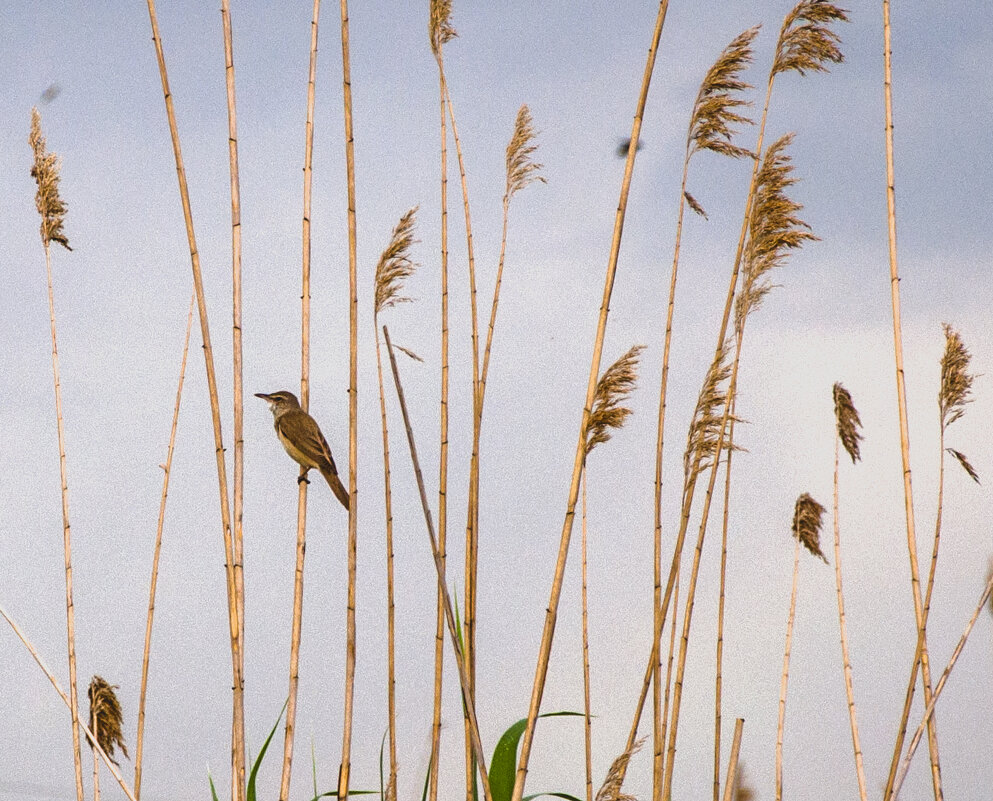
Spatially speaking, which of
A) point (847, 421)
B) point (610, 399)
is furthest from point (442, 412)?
point (847, 421)

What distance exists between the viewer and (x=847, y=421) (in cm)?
436

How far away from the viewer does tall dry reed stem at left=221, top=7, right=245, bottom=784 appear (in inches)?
101

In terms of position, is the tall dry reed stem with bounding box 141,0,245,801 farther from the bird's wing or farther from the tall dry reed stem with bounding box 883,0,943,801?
the tall dry reed stem with bounding box 883,0,943,801

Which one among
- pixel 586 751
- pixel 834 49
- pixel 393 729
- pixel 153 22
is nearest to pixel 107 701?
pixel 393 729

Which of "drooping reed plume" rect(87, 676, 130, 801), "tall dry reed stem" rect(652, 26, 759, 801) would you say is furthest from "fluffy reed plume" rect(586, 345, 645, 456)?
"drooping reed plume" rect(87, 676, 130, 801)

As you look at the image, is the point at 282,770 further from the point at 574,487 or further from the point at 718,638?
the point at 718,638

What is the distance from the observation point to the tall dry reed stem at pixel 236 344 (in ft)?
8.41

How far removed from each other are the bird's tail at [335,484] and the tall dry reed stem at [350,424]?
0.90 metres

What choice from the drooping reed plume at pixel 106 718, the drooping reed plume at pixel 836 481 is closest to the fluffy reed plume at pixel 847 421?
the drooping reed plume at pixel 836 481

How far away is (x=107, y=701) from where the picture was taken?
3.60 m

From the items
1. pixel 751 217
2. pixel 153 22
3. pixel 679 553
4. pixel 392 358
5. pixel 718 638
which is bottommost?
pixel 718 638

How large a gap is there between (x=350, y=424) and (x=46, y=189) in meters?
1.93

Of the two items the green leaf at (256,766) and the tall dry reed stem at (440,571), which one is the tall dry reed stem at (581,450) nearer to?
the tall dry reed stem at (440,571)

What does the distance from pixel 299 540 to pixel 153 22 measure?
4.54 ft
